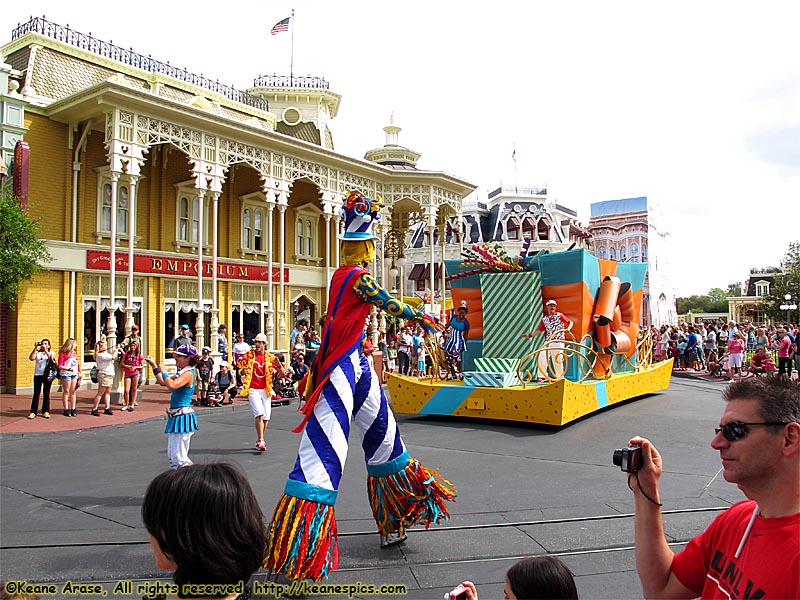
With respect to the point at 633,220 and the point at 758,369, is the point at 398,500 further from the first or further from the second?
the point at 633,220

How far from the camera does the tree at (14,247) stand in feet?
42.8

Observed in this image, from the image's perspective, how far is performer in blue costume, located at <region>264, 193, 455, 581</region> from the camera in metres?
3.88

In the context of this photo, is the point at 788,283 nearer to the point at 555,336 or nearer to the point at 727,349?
the point at 727,349

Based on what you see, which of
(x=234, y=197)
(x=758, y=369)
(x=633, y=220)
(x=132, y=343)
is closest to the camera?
(x=132, y=343)

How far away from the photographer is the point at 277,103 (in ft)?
89.2

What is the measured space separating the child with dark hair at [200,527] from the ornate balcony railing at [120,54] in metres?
19.4

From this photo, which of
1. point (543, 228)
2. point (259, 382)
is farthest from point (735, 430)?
point (543, 228)

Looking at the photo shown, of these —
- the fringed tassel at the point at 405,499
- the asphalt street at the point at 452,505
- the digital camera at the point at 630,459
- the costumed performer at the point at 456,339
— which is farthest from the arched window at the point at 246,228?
the digital camera at the point at 630,459

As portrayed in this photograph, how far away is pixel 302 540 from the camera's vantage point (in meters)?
3.69

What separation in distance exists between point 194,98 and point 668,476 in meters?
17.4

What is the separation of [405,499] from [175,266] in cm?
1683

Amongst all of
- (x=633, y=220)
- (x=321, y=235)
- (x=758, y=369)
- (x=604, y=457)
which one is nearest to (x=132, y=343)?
(x=604, y=457)

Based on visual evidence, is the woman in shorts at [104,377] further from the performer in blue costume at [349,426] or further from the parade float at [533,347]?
the performer in blue costume at [349,426]

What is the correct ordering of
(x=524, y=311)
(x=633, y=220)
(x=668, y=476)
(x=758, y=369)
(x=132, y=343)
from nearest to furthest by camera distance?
(x=668, y=476), (x=524, y=311), (x=132, y=343), (x=758, y=369), (x=633, y=220)
